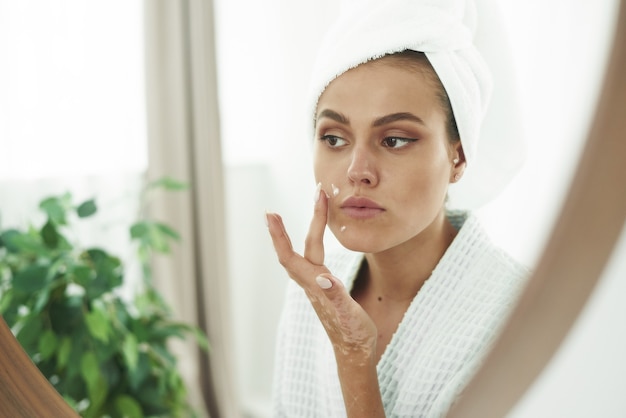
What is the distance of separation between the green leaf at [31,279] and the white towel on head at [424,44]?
22.0 inches

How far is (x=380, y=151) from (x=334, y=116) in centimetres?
3

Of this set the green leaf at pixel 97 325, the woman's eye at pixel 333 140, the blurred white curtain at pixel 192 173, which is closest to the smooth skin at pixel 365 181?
the woman's eye at pixel 333 140

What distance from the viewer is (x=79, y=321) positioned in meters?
0.78

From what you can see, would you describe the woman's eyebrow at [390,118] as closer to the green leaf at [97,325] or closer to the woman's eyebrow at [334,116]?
the woman's eyebrow at [334,116]

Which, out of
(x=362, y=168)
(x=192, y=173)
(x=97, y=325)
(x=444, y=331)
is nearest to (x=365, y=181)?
(x=362, y=168)

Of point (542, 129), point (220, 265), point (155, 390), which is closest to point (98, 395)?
point (155, 390)

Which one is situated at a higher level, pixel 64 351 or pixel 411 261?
pixel 411 261

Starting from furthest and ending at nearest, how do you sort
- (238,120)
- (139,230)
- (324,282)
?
(238,120) < (139,230) < (324,282)

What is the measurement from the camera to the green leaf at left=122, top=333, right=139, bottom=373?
78 cm

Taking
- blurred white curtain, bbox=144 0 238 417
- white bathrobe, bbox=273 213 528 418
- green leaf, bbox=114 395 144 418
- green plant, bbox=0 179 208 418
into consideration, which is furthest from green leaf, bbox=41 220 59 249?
white bathrobe, bbox=273 213 528 418

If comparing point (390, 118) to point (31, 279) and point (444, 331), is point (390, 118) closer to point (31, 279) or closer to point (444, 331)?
point (444, 331)

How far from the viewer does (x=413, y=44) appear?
31 cm

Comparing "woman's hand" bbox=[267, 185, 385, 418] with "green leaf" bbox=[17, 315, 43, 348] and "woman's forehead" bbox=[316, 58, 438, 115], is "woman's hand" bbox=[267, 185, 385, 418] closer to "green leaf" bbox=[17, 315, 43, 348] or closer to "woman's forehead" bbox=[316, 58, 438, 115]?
"woman's forehead" bbox=[316, 58, 438, 115]

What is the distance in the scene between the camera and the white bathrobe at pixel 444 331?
34cm
